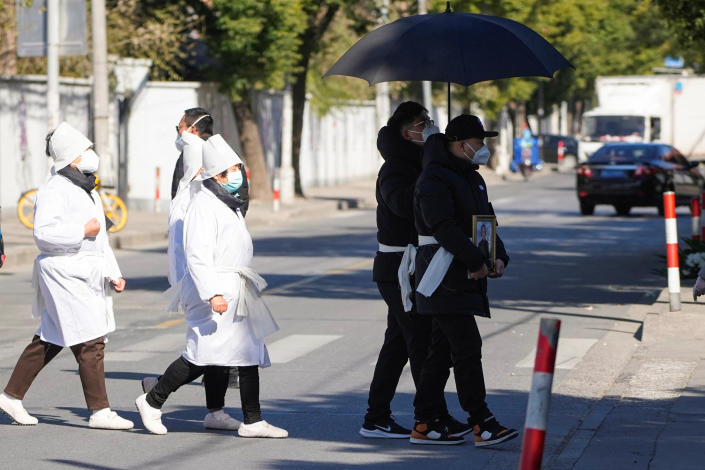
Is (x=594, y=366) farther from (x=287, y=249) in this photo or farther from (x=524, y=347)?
(x=287, y=249)

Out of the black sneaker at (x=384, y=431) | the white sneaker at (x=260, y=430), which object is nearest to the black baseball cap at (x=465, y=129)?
the black sneaker at (x=384, y=431)

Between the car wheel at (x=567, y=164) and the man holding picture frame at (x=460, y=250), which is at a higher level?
the man holding picture frame at (x=460, y=250)

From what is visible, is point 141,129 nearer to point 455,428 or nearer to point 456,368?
point 455,428

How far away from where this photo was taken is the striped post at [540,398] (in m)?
4.78

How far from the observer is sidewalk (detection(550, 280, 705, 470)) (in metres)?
7.07

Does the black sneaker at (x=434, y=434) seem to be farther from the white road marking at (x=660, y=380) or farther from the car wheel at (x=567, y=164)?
the car wheel at (x=567, y=164)

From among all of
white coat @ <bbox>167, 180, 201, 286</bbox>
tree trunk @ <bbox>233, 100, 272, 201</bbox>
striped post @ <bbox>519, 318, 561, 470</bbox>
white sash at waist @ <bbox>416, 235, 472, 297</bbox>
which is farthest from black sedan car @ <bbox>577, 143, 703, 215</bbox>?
striped post @ <bbox>519, 318, 561, 470</bbox>

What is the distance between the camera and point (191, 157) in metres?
9.73

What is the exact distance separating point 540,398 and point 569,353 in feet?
21.3

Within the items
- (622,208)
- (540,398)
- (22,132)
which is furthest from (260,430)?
(622,208)

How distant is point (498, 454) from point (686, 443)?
0.92 m

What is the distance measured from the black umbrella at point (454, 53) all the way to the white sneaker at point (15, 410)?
267 centimetres

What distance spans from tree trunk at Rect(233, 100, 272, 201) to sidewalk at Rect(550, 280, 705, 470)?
2302 cm

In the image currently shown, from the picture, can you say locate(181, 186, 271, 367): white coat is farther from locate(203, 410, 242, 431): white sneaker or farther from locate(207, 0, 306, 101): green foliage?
locate(207, 0, 306, 101): green foliage
